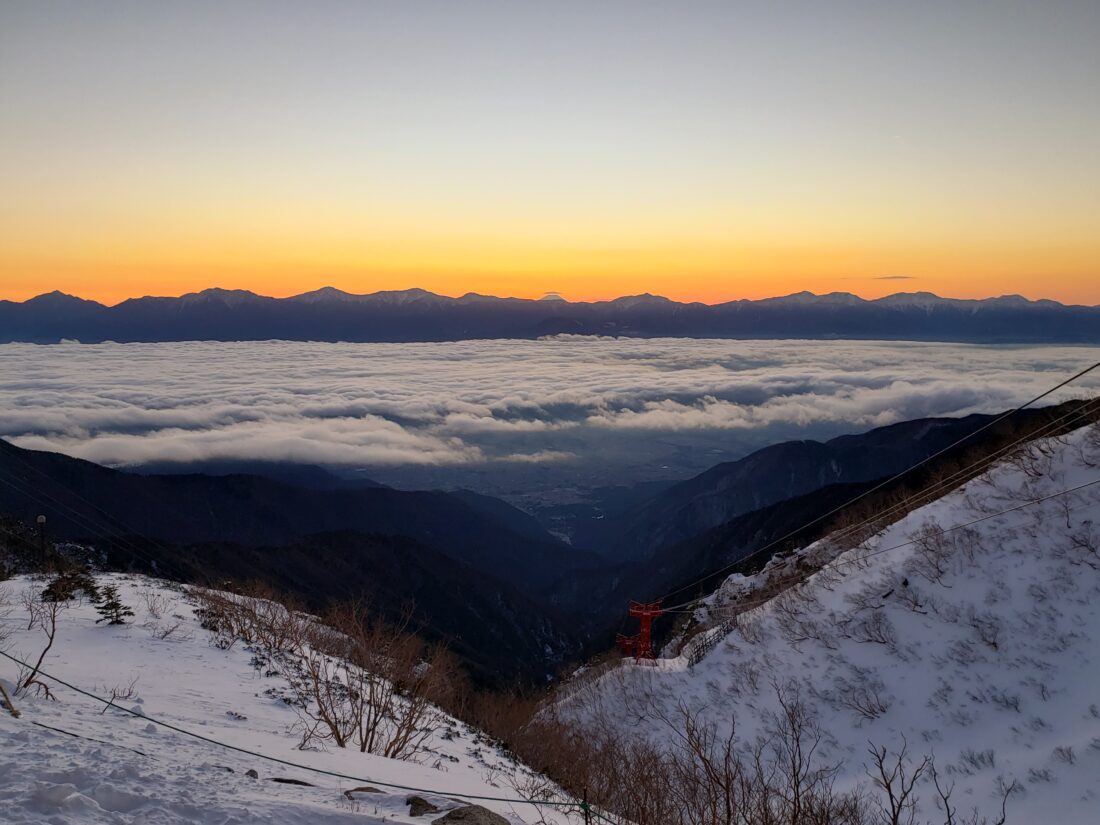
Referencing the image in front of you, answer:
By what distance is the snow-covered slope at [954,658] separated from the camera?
2072cm

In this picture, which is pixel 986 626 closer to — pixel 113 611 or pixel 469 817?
pixel 469 817

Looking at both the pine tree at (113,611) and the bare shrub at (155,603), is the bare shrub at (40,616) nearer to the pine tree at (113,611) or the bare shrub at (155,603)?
the pine tree at (113,611)

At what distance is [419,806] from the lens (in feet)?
37.1

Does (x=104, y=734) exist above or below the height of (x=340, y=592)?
above

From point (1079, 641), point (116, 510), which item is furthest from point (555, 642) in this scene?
point (1079, 641)

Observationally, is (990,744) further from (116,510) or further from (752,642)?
(116,510)

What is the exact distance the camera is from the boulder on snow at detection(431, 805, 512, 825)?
35.1ft

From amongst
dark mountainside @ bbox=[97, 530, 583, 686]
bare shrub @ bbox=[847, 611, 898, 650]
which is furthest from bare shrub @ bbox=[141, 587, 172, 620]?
dark mountainside @ bbox=[97, 530, 583, 686]

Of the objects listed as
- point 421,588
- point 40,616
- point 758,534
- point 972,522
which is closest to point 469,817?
point 40,616

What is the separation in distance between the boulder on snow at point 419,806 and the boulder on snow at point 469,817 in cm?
42

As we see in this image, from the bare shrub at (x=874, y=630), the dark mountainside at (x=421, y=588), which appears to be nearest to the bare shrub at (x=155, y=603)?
the bare shrub at (x=874, y=630)

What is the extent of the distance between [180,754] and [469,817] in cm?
574

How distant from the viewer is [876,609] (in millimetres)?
30000

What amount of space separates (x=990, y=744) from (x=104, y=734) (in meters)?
24.7
